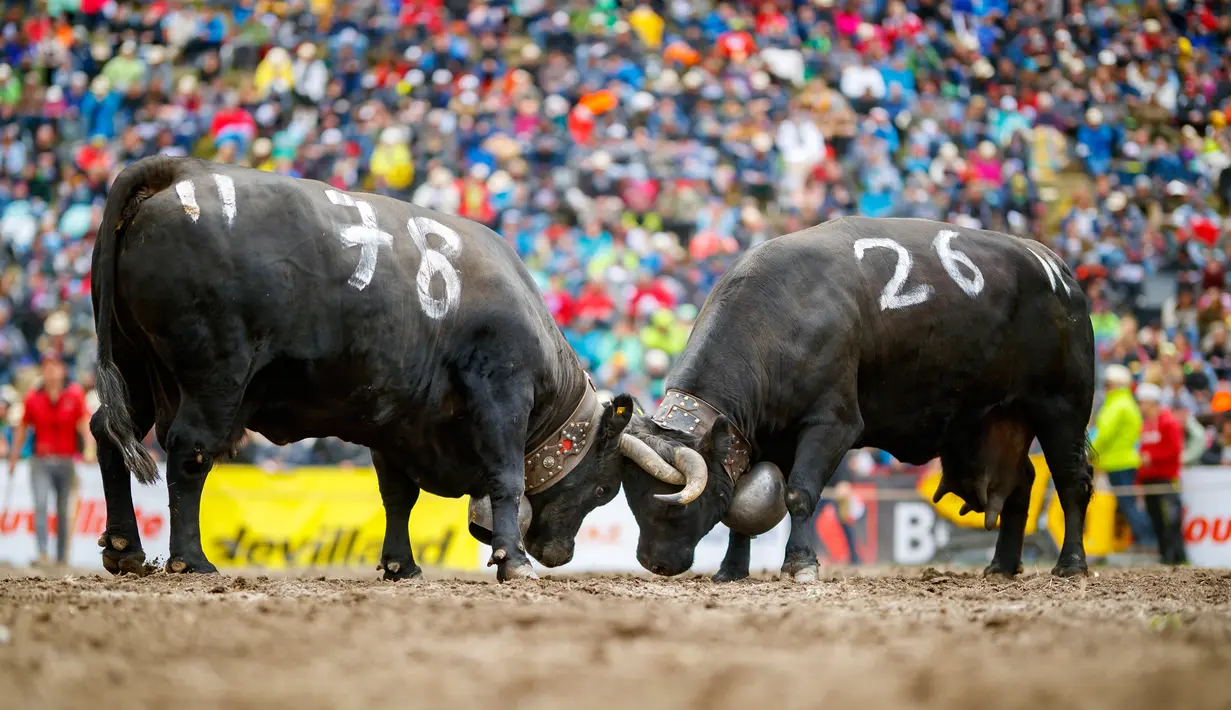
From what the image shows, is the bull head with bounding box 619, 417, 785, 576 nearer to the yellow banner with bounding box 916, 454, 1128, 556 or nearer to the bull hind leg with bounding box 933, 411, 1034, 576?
the bull hind leg with bounding box 933, 411, 1034, 576

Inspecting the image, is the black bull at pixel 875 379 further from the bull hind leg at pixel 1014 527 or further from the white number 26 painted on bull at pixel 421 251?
the white number 26 painted on bull at pixel 421 251

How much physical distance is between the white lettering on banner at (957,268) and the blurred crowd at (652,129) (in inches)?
286

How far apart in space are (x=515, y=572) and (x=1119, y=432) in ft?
26.8

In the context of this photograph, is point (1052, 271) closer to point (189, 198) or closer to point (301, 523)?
point (189, 198)

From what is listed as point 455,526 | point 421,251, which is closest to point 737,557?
point 421,251

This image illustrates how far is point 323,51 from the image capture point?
22391 mm

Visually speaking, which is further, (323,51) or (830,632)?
(323,51)

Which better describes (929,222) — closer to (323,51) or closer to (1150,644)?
(1150,644)

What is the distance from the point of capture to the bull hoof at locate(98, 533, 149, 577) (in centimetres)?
703

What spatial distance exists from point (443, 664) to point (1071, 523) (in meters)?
6.53

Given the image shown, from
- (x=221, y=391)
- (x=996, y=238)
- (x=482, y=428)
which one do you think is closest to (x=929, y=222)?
(x=996, y=238)

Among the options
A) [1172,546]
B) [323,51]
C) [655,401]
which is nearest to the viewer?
[1172,546]

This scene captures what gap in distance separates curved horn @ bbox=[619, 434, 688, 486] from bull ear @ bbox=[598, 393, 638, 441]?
0.11 metres

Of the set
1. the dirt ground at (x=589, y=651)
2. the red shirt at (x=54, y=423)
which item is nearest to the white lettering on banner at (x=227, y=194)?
the dirt ground at (x=589, y=651)
